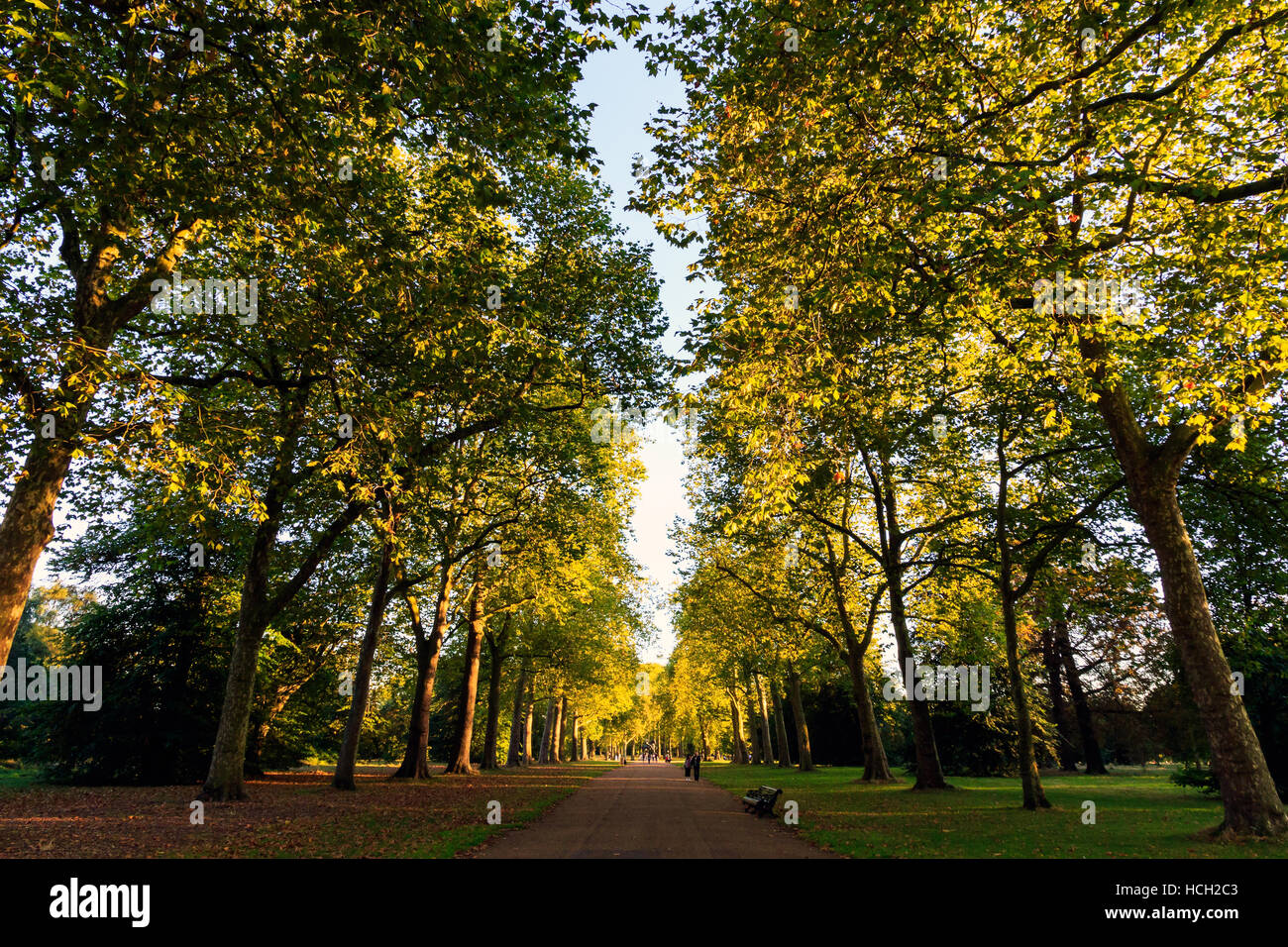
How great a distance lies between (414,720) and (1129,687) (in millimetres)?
42755

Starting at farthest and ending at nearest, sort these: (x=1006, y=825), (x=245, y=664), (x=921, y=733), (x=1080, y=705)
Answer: (x=1080, y=705)
(x=921, y=733)
(x=245, y=664)
(x=1006, y=825)

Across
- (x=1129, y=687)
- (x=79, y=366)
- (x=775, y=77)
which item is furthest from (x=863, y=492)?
(x=1129, y=687)

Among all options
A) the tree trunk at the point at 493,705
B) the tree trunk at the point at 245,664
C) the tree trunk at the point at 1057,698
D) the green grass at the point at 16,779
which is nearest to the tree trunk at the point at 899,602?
the tree trunk at the point at 245,664

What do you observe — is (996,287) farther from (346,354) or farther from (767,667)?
(767,667)

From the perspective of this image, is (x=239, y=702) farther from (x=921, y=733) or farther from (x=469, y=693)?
(x=921, y=733)

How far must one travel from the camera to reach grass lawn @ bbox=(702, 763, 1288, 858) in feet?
35.2

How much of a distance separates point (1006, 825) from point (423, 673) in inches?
834

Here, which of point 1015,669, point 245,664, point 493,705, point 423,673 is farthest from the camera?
point 493,705

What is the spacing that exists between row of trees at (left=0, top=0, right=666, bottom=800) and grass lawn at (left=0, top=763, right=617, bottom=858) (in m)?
2.33

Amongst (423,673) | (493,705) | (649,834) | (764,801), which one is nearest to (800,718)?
(493,705)

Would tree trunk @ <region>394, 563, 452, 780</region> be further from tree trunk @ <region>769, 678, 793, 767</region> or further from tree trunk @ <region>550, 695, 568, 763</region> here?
tree trunk @ <region>550, 695, 568, 763</region>

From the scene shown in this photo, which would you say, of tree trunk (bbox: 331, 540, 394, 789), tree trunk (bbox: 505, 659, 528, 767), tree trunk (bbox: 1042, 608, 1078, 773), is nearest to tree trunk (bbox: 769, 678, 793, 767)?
tree trunk (bbox: 505, 659, 528, 767)

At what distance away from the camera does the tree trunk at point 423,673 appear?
2581 centimetres

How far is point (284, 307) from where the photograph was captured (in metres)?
11.4
